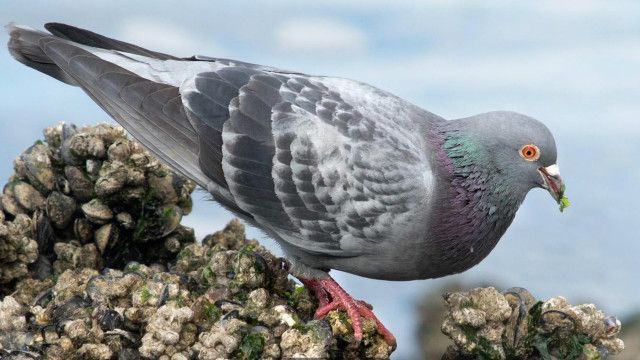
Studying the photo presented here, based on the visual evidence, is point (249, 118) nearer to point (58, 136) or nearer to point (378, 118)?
point (378, 118)

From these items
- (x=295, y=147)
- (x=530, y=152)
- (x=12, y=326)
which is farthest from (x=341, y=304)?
(x=12, y=326)

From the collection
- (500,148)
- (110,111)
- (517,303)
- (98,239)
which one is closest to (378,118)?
(500,148)

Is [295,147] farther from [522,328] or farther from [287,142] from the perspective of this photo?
[522,328]

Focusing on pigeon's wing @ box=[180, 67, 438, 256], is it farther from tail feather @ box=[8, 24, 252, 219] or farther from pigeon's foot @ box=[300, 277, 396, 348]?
pigeon's foot @ box=[300, 277, 396, 348]

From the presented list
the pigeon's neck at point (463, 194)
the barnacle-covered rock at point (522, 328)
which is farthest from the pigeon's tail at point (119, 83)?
the barnacle-covered rock at point (522, 328)

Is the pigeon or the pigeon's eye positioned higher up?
the pigeon's eye

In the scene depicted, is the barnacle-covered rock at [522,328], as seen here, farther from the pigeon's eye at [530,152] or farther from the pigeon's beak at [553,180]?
the pigeon's eye at [530,152]

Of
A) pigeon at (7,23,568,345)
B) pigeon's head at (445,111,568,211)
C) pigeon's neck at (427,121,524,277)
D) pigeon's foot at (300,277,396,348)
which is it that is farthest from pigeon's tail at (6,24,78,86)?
pigeon's head at (445,111,568,211)

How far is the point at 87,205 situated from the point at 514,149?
→ 2.72 m

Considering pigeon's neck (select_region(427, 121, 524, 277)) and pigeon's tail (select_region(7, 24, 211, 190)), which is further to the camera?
pigeon's tail (select_region(7, 24, 211, 190))

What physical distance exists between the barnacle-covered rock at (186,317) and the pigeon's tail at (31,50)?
1.36m

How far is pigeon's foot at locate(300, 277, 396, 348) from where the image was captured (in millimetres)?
5184

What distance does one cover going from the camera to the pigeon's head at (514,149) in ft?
16.8

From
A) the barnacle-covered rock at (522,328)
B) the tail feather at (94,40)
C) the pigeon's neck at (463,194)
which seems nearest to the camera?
the barnacle-covered rock at (522,328)
